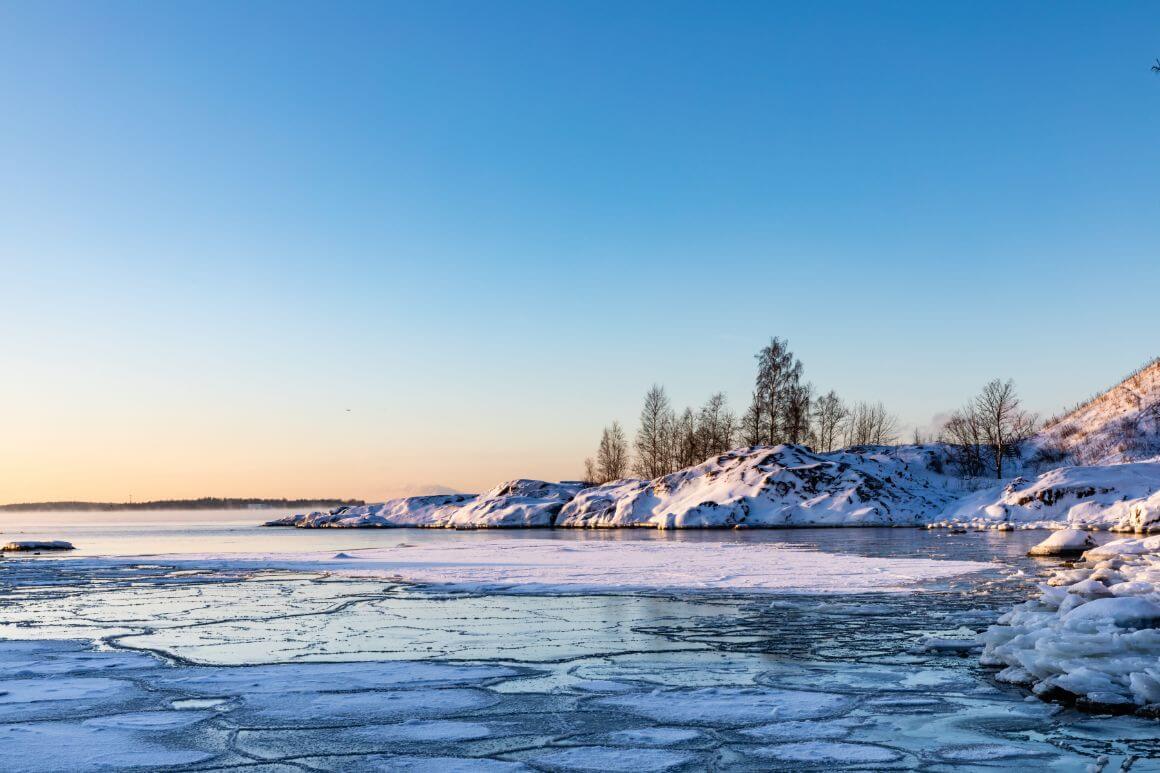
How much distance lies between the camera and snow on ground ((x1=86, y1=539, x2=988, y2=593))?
49.0ft

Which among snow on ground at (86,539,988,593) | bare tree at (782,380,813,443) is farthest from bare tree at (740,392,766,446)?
snow on ground at (86,539,988,593)

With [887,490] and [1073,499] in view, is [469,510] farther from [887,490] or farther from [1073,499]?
[1073,499]

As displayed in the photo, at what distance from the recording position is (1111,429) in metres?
55.8

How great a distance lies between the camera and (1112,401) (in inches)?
2379

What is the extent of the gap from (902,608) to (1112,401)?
58.1 meters

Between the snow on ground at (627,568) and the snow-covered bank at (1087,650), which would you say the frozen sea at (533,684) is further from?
the snow on ground at (627,568)

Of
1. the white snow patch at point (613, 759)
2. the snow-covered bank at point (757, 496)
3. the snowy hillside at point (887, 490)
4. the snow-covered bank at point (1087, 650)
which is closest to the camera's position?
the white snow patch at point (613, 759)

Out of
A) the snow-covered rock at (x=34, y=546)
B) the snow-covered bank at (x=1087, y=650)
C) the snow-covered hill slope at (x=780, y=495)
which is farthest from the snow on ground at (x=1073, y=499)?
the snow-covered rock at (x=34, y=546)

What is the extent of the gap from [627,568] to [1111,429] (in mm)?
48684

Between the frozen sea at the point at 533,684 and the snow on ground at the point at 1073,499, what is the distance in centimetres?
2682

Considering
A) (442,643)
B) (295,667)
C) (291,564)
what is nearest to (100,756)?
(295,667)

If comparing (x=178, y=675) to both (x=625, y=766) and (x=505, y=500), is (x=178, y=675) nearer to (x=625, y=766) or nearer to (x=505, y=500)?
(x=625, y=766)

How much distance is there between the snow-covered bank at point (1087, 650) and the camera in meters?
5.96

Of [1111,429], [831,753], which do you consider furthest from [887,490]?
[831,753]
